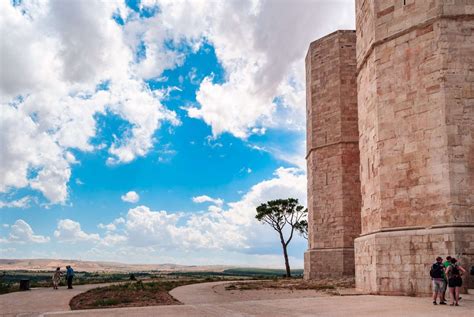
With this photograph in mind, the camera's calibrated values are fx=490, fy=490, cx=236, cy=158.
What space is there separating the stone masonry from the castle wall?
28.1 ft

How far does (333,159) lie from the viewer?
86.0 feet

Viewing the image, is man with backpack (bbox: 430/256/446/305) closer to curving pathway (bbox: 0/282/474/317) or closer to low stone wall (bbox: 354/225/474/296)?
curving pathway (bbox: 0/282/474/317)

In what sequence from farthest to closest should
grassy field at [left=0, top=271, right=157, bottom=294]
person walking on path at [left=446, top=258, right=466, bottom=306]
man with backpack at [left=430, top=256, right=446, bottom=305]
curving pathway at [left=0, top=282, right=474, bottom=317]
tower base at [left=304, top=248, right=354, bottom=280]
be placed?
tower base at [left=304, top=248, right=354, bottom=280] → grassy field at [left=0, top=271, right=157, bottom=294] → man with backpack at [left=430, top=256, right=446, bottom=305] → person walking on path at [left=446, top=258, right=466, bottom=306] → curving pathway at [left=0, top=282, right=474, bottom=317]

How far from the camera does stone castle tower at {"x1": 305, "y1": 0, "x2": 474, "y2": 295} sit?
14.3 metres

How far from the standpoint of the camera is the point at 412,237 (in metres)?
14.6

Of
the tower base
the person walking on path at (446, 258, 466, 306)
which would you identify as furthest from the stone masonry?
the person walking on path at (446, 258, 466, 306)

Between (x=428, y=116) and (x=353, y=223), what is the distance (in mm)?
11215

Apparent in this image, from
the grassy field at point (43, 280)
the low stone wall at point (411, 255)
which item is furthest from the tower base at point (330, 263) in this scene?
the grassy field at point (43, 280)

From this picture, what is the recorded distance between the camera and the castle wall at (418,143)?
1427cm

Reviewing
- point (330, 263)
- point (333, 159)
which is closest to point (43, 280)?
point (330, 263)

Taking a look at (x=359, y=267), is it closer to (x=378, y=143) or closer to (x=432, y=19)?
(x=378, y=143)

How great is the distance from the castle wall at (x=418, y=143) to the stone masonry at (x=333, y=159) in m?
8.55

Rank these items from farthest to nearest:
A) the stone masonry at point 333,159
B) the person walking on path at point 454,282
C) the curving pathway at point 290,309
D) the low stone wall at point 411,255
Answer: the stone masonry at point 333,159
the low stone wall at point 411,255
the person walking on path at point 454,282
the curving pathway at point 290,309

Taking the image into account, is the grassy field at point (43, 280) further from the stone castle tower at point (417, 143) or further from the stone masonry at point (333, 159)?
the stone castle tower at point (417, 143)
